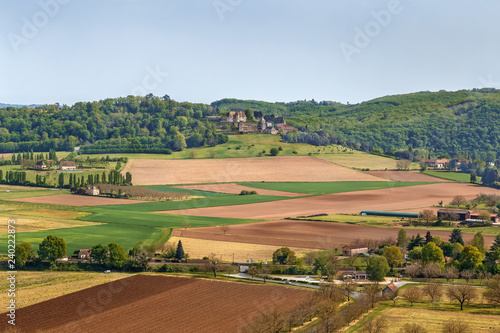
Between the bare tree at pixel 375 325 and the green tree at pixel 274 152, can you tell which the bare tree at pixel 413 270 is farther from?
the green tree at pixel 274 152

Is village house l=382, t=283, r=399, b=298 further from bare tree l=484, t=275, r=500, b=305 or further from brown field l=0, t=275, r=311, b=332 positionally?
bare tree l=484, t=275, r=500, b=305

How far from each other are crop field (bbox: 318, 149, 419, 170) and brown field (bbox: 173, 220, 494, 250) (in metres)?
66.3

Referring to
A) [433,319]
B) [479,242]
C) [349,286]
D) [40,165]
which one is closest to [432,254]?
[479,242]

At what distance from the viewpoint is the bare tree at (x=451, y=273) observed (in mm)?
63188

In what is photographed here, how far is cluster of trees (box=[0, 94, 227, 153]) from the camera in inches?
6475

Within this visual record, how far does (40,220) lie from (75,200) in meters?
20.3

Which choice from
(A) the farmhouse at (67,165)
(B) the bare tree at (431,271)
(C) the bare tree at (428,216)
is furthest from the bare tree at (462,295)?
(A) the farmhouse at (67,165)

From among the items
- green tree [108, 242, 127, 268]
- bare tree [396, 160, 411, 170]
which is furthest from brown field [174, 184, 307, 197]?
green tree [108, 242, 127, 268]

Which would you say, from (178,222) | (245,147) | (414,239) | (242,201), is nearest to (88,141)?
(245,147)

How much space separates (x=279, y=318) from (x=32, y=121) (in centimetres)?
15984

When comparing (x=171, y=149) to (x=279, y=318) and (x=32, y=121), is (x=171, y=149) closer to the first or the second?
(x=32, y=121)

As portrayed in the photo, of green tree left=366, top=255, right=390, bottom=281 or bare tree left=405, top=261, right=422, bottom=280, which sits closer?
green tree left=366, top=255, right=390, bottom=281

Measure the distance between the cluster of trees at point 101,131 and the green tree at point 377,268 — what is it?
102869mm

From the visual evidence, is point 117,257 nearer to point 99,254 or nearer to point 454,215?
point 99,254
